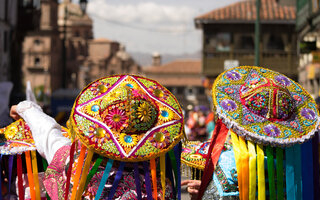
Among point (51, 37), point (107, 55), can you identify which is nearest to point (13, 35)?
point (51, 37)

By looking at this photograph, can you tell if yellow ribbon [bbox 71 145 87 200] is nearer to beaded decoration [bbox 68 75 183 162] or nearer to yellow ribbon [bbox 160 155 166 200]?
beaded decoration [bbox 68 75 183 162]

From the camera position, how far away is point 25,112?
378 centimetres

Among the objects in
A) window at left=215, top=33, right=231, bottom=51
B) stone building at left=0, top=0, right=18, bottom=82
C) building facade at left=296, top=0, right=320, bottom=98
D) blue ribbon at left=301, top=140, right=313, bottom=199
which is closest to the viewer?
blue ribbon at left=301, top=140, right=313, bottom=199

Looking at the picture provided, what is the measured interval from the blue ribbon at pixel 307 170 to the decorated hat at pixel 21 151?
1.51 m

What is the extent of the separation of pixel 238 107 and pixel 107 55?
10371 cm

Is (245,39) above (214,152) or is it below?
above

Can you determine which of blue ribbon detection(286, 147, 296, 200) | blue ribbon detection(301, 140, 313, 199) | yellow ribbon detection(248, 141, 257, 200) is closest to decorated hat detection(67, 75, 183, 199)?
yellow ribbon detection(248, 141, 257, 200)

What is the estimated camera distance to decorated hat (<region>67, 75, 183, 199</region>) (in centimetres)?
310

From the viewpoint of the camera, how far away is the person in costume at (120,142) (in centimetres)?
311

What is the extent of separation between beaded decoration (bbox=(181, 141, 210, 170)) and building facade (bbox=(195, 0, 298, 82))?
32.6m

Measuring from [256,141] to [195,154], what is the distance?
0.44 meters

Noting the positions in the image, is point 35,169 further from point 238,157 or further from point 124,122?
point 238,157

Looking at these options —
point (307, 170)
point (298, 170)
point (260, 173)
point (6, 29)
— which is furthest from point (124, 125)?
point (6, 29)

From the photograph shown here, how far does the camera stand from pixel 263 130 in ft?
11.3
